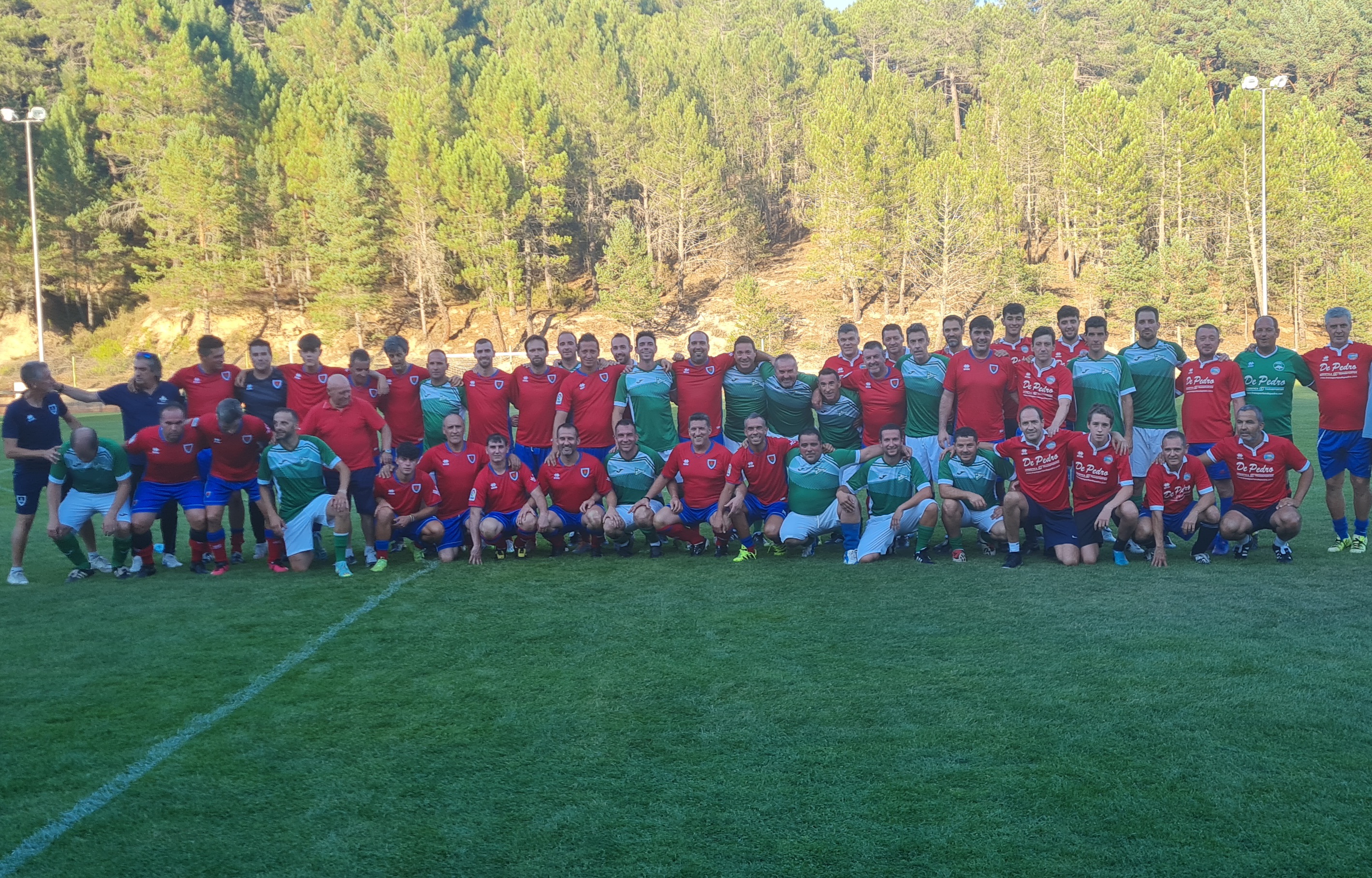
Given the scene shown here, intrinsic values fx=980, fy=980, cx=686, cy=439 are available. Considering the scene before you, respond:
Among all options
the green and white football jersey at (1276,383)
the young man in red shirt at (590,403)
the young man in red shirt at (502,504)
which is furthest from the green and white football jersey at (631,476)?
the green and white football jersey at (1276,383)

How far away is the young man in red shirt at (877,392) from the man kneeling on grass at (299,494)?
15.0 feet

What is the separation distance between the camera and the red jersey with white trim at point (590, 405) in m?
9.30

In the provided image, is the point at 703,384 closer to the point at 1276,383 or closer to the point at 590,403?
the point at 590,403

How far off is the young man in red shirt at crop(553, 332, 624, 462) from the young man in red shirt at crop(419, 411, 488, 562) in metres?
0.97

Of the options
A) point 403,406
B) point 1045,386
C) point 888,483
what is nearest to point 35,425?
point 403,406

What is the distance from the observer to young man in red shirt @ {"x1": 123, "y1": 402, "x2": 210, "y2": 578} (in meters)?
8.26

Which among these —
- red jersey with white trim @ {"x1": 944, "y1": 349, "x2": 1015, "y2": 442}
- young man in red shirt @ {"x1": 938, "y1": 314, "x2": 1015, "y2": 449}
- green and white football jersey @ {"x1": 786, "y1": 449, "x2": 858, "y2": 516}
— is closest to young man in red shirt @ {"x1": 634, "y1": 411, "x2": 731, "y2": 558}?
green and white football jersey @ {"x1": 786, "y1": 449, "x2": 858, "y2": 516}

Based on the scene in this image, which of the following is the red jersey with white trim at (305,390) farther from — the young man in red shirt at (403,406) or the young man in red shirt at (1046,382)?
the young man in red shirt at (1046,382)

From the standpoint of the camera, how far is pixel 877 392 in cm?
889

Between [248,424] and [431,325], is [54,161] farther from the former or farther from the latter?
[248,424]

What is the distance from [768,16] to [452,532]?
6924 centimetres

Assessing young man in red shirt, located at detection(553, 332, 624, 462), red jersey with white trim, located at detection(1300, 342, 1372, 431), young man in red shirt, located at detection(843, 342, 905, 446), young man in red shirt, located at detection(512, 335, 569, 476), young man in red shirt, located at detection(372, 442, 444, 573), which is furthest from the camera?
young man in red shirt, located at detection(512, 335, 569, 476)

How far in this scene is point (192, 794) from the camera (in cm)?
400

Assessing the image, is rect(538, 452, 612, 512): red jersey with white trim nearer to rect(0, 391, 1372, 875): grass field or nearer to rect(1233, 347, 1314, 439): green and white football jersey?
rect(0, 391, 1372, 875): grass field
